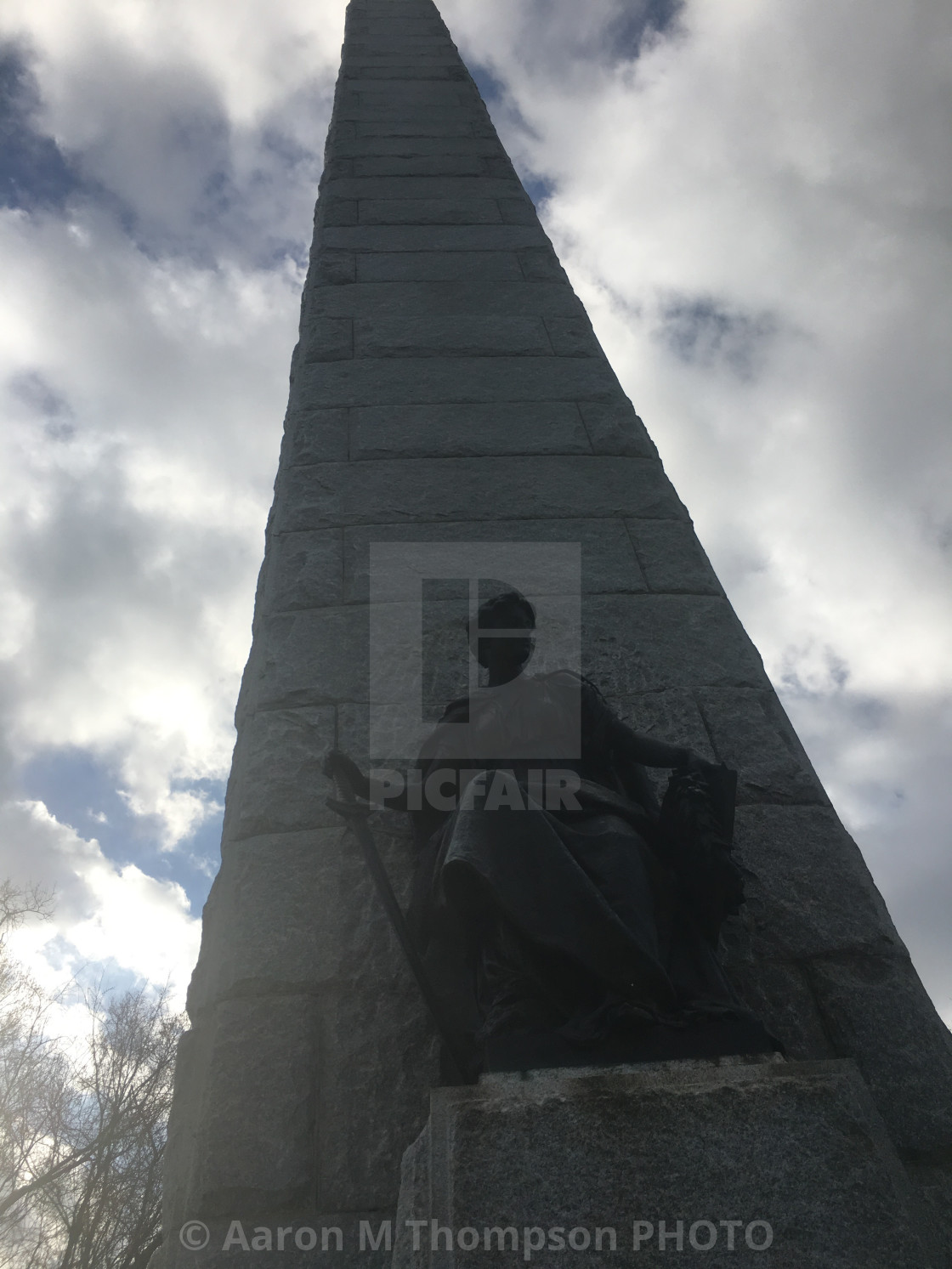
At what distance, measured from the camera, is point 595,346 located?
14.8ft

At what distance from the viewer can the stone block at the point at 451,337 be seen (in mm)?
4375

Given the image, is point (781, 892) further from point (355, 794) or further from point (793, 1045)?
point (355, 794)

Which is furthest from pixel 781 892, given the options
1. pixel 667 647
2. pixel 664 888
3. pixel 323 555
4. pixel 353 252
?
pixel 353 252

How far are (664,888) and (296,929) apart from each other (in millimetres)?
972

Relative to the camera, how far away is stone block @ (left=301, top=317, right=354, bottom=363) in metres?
4.36

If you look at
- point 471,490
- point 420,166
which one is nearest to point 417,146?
point 420,166

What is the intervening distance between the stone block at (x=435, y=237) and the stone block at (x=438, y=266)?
6cm

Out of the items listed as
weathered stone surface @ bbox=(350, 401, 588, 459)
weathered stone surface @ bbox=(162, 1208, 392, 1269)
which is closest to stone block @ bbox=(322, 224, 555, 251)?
weathered stone surface @ bbox=(350, 401, 588, 459)

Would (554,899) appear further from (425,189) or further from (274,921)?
(425,189)

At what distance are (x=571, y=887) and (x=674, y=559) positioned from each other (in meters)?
1.96

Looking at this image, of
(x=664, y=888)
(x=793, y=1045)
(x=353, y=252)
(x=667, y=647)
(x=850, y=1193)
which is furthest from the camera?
(x=353, y=252)

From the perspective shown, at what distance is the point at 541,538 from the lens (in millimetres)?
3484

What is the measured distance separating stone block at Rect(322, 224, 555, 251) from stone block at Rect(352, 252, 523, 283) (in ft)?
0.21

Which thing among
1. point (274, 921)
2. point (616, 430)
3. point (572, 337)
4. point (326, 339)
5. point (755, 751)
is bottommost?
point (274, 921)
